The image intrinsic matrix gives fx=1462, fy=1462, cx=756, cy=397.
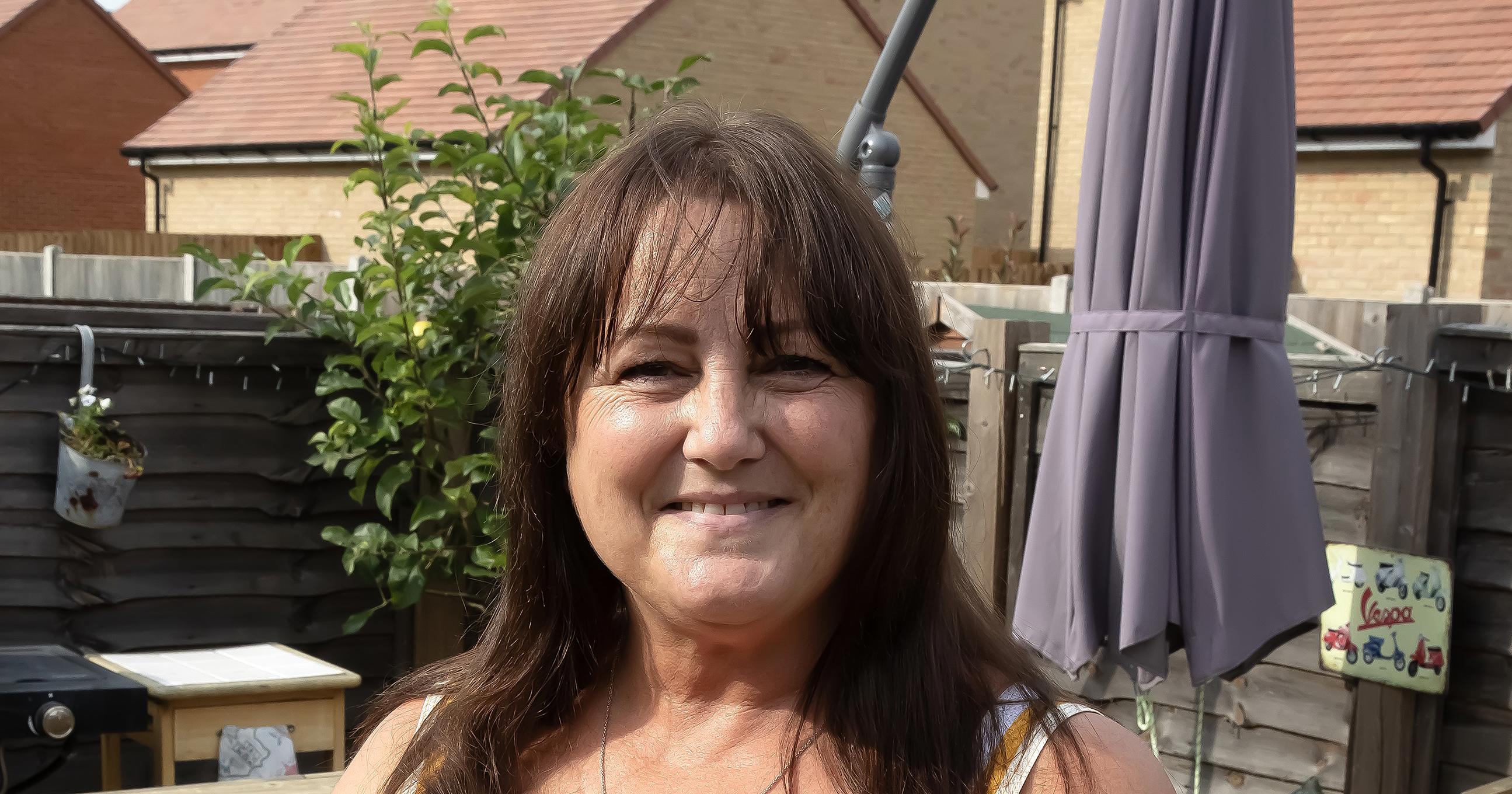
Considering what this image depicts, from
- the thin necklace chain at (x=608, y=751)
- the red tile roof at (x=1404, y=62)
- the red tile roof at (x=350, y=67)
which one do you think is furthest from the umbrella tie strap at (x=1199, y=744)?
the red tile roof at (x=350, y=67)

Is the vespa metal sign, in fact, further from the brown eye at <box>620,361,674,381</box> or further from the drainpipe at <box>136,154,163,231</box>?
the drainpipe at <box>136,154,163,231</box>

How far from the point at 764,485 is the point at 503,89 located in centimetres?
1793

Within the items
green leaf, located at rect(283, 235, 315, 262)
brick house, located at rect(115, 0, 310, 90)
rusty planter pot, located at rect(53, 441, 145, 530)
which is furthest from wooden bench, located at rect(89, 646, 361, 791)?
brick house, located at rect(115, 0, 310, 90)

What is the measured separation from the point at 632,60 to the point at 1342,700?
55.1 feet

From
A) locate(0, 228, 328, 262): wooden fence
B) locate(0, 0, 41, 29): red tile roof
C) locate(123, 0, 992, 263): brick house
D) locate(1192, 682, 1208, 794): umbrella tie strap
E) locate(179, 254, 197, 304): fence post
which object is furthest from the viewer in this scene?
locate(0, 0, 41, 29): red tile roof

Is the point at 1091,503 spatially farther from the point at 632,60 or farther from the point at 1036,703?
the point at 632,60

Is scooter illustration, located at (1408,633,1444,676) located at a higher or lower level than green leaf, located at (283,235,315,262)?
lower

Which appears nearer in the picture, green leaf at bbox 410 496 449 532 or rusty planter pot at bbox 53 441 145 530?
rusty planter pot at bbox 53 441 145 530

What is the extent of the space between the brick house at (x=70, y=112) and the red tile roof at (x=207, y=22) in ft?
6.72

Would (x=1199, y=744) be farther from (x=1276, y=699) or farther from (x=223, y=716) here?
(x=223, y=716)

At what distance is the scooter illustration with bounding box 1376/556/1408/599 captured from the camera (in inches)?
144

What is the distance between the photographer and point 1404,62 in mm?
16875

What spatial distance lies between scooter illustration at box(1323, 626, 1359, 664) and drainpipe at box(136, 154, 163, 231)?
75.0 feet

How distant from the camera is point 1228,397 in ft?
10.2
